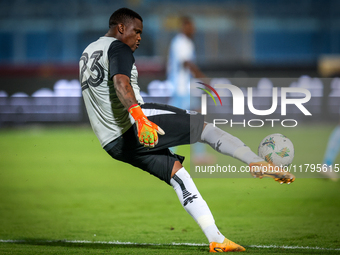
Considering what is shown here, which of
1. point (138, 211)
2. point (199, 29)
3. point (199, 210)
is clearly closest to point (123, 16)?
point (199, 210)

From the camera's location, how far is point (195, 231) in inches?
181

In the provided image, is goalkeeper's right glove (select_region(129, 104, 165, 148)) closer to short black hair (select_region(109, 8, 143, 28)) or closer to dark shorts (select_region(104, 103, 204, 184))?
dark shorts (select_region(104, 103, 204, 184))

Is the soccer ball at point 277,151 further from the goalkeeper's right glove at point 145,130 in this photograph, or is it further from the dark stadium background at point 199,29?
the dark stadium background at point 199,29

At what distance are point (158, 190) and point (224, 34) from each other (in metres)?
15.2

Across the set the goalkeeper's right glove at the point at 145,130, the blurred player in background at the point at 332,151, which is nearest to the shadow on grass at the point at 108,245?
the goalkeeper's right glove at the point at 145,130

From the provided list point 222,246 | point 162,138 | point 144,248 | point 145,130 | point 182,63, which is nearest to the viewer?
point 145,130

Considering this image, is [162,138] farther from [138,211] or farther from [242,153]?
[138,211]

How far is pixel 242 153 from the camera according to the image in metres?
3.50

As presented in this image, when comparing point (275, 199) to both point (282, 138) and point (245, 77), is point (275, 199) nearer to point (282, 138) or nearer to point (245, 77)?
point (282, 138)

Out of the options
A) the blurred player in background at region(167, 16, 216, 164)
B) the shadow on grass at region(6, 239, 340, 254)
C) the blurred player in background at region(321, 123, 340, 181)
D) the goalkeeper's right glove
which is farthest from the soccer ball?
the blurred player in background at region(167, 16, 216, 164)

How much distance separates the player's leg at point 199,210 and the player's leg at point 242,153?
33 cm

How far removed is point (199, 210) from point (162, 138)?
1.99ft

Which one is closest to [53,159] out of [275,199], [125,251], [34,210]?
[34,210]

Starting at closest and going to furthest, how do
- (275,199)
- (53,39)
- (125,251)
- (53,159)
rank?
1. (125,251)
2. (275,199)
3. (53,159)
4. (53,39)
